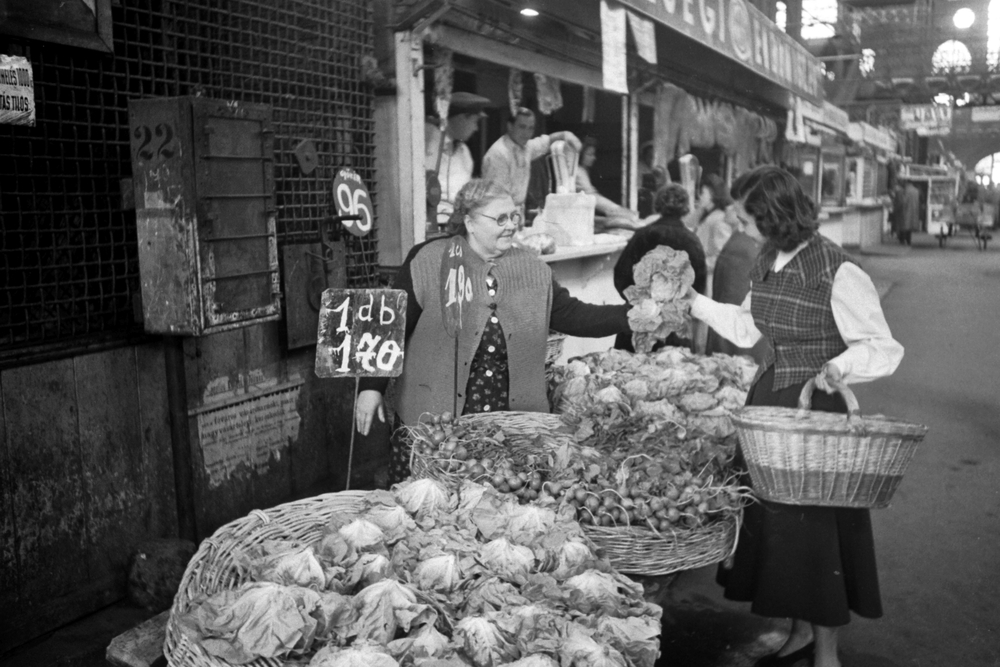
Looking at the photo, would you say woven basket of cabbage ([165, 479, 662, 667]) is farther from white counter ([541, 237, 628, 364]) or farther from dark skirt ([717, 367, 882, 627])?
white counter ([541, 237, 628, 364])

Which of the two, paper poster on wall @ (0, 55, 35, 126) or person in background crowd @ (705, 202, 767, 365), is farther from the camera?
person in background crowd @ (705, 202, 767, 365)

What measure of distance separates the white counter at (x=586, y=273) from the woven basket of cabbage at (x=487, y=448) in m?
3.99

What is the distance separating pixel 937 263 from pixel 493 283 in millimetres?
24931

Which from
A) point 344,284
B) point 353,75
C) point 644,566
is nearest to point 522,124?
point 353,75

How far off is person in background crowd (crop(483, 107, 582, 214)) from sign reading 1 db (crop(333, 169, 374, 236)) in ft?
8.71

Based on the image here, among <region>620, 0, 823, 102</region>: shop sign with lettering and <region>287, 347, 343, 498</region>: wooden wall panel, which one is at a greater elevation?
<region>620, 0, 823, 102</region>: shop sign with lettering

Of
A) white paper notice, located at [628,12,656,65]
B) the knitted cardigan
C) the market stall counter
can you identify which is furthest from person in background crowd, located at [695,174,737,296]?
the market stall counter

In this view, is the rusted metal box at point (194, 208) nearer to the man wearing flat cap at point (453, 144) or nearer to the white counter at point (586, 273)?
the man wearing flat cap at point (453, 144)

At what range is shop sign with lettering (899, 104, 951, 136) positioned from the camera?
35.1 meters

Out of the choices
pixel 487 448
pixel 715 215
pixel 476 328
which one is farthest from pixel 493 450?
pixel 715 215

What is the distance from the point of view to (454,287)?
12.7 ft

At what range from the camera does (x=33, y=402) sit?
3885 millimetres

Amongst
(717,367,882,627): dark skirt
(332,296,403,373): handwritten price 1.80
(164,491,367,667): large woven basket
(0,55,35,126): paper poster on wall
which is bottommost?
(717,367,882,627): dark skirt

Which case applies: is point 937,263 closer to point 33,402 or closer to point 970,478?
point 970,478
